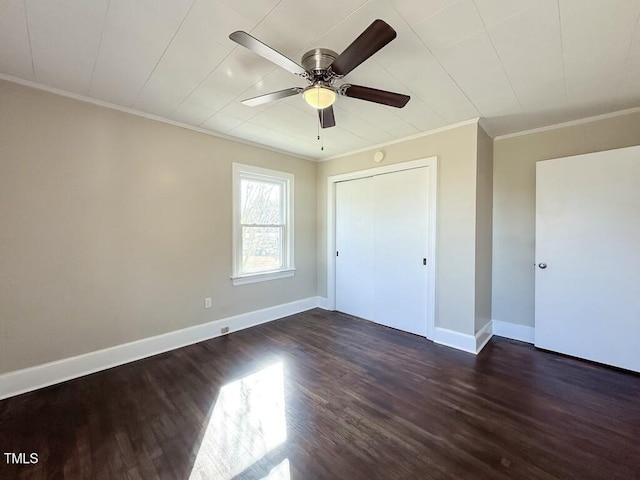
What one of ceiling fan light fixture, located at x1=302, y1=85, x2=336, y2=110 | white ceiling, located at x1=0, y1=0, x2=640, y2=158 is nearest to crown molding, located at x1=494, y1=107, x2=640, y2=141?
white ceiling, located at x1=0, y1=0, x2=640, y2=158

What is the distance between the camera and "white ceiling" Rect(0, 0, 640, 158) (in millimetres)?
1445

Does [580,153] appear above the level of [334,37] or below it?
below

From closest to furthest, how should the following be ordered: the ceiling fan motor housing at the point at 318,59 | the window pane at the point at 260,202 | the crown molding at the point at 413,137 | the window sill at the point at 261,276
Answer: the ceiling fan motor housing at the point at 318,59 → the crown molding at the point at 413,137 → the window sill at the point at 261,276 → the window pane at the point at 260,202

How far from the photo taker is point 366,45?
1.35 metres

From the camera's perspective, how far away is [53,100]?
2291 millimetres

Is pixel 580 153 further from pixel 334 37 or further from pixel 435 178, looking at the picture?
pixel 334 37

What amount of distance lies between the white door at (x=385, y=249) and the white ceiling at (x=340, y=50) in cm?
106

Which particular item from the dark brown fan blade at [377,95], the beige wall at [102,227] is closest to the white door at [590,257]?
the dark brown fan blade at [377,95]

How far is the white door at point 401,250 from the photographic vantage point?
3365 mm

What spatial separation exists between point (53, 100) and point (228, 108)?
143cm

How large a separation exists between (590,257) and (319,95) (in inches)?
124

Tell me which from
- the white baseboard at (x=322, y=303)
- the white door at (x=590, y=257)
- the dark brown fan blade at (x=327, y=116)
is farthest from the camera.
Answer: the white baseboard at (x=322, y=303)

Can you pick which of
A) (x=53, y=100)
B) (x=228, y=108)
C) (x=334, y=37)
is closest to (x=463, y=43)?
(x=334, y=37)

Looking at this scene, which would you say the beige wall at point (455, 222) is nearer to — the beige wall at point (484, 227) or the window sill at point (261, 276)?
the beige wall at point (484, 227)
